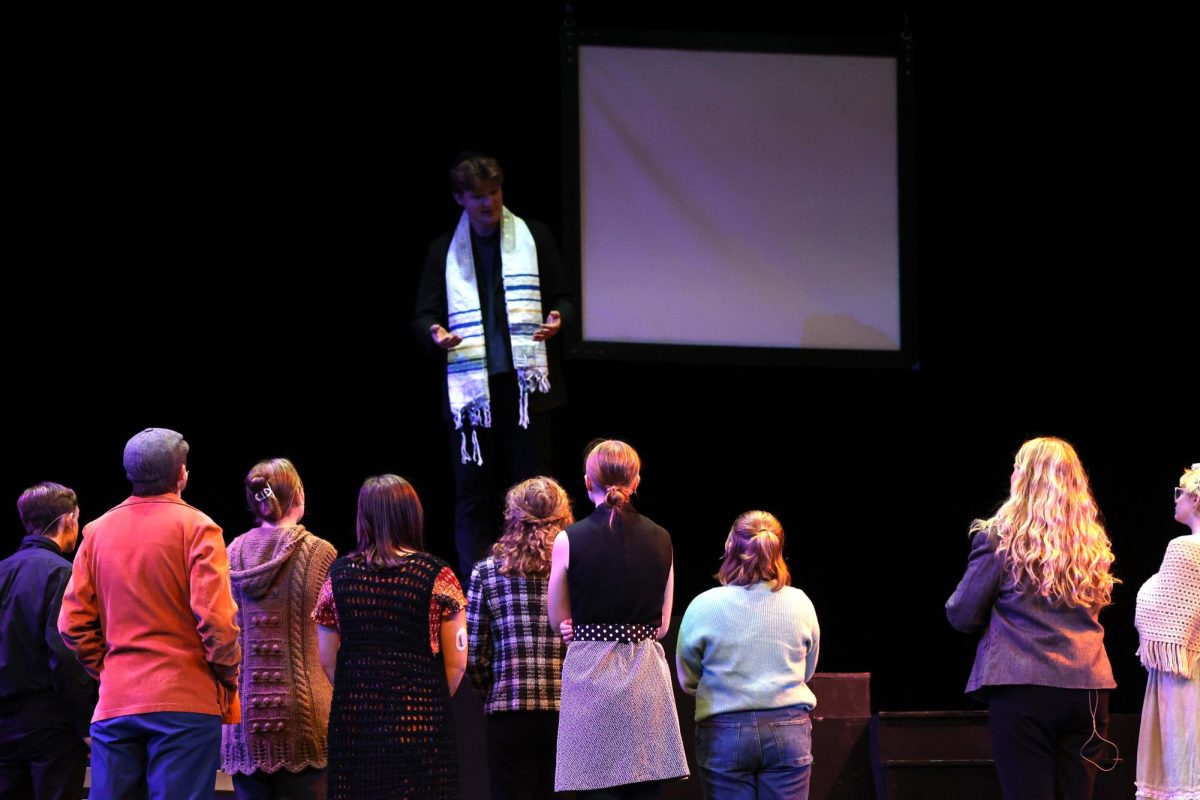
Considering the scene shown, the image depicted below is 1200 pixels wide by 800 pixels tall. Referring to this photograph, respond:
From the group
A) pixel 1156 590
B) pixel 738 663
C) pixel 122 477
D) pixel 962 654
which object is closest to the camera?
pixel 738 663

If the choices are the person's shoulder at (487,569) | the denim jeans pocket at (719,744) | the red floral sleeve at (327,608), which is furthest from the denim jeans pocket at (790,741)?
the red floral sleeve at (327,608)

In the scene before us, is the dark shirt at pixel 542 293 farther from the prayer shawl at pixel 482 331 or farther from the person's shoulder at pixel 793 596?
the person's shoulder at pixel 793 596

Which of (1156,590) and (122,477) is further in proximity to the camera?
(122,477)

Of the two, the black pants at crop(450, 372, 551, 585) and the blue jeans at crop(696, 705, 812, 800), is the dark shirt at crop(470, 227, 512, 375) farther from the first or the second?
the blue jeans at crop(696, 705, 812, 800)

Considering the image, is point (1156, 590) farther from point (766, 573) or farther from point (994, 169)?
point (994, 169)

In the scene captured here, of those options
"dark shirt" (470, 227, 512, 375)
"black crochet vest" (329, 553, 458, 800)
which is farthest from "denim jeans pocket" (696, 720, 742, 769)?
"dark shirt" (470, 227, 512, 375)

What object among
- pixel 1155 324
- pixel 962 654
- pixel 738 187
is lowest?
pixel 962 654

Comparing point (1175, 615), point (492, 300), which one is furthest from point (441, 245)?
point (1175, 615)

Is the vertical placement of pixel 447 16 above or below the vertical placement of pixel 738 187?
above

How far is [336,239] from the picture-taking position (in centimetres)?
668

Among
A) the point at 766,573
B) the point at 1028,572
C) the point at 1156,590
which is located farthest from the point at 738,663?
the point at 1156,590

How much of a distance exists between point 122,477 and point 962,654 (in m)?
3.93

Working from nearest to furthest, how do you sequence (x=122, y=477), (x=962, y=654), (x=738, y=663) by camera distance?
1. (x=738, y=663)
2. (x=122, y=477)
3. (x=962, y=654)

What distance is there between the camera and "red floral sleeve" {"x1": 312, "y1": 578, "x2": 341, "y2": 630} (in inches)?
158
